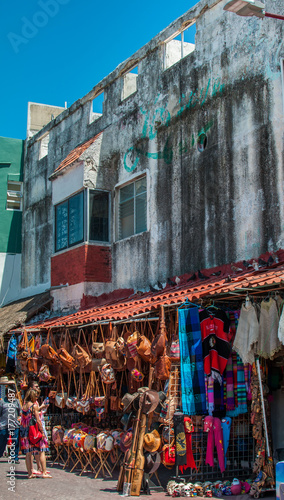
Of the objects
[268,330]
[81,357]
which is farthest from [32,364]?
[268,330]

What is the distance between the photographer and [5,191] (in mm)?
20281

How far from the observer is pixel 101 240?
47.9 feet

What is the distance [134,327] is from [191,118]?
4397mm

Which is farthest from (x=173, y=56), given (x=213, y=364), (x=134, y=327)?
(x=213, y=364)

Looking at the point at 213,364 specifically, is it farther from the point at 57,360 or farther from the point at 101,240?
the point at 101,240

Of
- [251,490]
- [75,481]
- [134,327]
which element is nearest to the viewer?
[251,490]

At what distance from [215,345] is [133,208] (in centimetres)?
591

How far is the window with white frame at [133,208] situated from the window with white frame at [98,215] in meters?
0.36

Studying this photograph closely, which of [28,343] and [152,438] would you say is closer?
[152,438]

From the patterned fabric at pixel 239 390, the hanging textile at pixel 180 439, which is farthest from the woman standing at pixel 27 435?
the patterned fabric at pixel 239 390

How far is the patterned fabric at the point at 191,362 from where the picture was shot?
8.77m

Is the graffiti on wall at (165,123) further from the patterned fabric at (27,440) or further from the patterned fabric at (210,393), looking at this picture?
the patterned fabric at (27,440)

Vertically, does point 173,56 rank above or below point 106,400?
above

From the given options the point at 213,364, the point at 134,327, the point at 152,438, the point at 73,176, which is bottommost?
the point at 152,438
